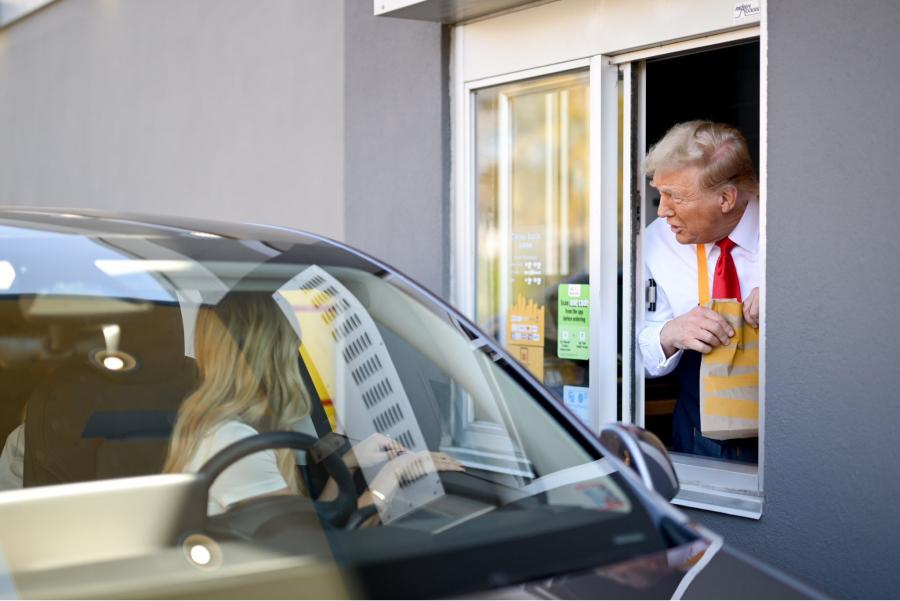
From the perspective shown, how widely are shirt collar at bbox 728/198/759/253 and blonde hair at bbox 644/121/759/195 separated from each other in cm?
8

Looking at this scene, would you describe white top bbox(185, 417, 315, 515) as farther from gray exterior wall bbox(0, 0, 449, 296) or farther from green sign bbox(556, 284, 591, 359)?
gray exterior wall bbox(0, 0, 449, 296)

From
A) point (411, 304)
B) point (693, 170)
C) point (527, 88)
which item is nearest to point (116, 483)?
point (411, 304)

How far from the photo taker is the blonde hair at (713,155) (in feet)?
14.9

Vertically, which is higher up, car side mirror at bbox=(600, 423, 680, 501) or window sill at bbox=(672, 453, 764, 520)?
car side mirror at bbox=(600, 423, 680, 501)

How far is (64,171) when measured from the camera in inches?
410

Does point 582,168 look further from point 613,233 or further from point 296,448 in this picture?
point 296,448

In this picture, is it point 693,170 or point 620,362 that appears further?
point 620,362

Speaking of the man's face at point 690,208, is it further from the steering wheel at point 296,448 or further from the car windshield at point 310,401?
the steering wheel at point 296,448

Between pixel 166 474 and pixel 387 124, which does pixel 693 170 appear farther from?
pixel 166 474

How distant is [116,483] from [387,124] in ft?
13.7

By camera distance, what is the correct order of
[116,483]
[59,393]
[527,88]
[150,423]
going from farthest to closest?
[527,88] → [59,393] → [150,423] → [116,483]

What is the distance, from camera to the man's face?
456 centimetres

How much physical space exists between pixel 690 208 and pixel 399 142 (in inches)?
73.3

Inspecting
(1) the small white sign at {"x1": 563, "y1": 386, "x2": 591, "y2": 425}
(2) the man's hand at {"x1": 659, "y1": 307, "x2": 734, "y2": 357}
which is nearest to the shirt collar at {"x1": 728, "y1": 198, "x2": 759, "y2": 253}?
(2) the man's hand at {"x1": 659, "y1": 307, "x2": 734, "y2": 357}
